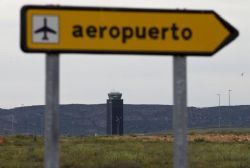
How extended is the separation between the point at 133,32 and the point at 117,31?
144 millimetres

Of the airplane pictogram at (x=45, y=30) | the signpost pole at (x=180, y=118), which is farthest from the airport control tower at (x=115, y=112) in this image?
the airplane pictogram at (x=45, y=30)

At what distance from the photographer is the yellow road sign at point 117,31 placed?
217 inches

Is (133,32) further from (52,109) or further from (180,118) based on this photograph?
(52,109)

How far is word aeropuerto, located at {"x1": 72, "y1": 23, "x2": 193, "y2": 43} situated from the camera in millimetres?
5582

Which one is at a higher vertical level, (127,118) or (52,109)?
(127,118)

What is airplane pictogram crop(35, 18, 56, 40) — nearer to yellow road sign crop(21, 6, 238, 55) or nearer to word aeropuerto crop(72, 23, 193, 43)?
yellow road sign crop(21, 6, 238, 55)

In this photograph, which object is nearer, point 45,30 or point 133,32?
point 45,30

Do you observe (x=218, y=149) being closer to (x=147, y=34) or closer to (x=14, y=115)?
(x=147, y=34)

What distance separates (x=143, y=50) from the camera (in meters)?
5.64

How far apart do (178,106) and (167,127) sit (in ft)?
622

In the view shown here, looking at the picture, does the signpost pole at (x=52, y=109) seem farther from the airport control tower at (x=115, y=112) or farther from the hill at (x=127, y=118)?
the hill at (x=127, y=118)

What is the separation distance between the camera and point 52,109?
18.2 feet

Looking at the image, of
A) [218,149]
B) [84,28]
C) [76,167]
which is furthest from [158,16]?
[218,149]

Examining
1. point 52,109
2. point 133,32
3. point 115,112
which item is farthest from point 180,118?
point 115,112
